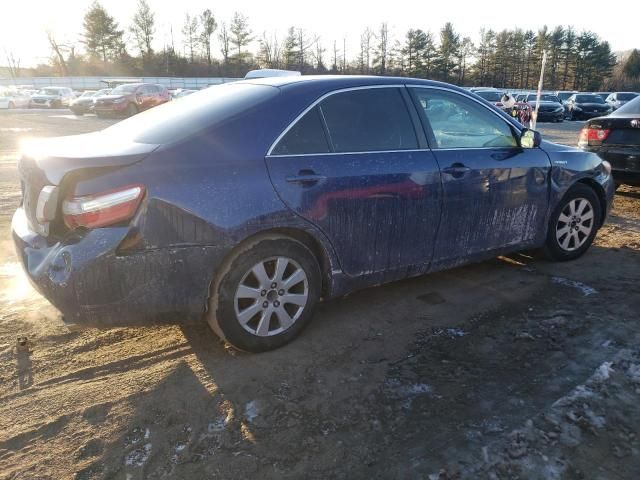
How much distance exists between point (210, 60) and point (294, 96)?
72.7 m

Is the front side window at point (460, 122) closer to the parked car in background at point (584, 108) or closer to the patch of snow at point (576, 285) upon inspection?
the patch of snow at point (576, 285)

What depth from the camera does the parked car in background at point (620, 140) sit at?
6.67 m

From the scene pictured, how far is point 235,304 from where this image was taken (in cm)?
295

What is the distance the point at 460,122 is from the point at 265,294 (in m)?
2.10

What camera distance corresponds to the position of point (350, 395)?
273 centimetres

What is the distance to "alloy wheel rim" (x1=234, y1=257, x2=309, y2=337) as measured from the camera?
298 cm

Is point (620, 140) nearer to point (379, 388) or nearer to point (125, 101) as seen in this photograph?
point (379, 388)

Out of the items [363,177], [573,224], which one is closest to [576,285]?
[573,224]

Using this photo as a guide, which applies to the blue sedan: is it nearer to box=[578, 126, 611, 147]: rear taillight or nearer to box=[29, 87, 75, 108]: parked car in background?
box=[578, 126, 611, 147]: rear taillight

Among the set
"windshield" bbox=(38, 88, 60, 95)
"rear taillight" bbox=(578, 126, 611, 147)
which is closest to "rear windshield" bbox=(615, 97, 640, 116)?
"rear taillight" bbox=(578, 126, 611, 147)

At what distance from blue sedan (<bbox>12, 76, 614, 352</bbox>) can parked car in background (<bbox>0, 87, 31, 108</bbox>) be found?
36680 millimetres

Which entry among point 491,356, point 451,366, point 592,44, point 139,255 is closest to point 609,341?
point 491,356

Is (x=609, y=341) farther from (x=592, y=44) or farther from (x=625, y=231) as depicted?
(x=592, y=44)

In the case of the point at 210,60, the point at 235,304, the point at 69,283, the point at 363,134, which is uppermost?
the point at 210,60
